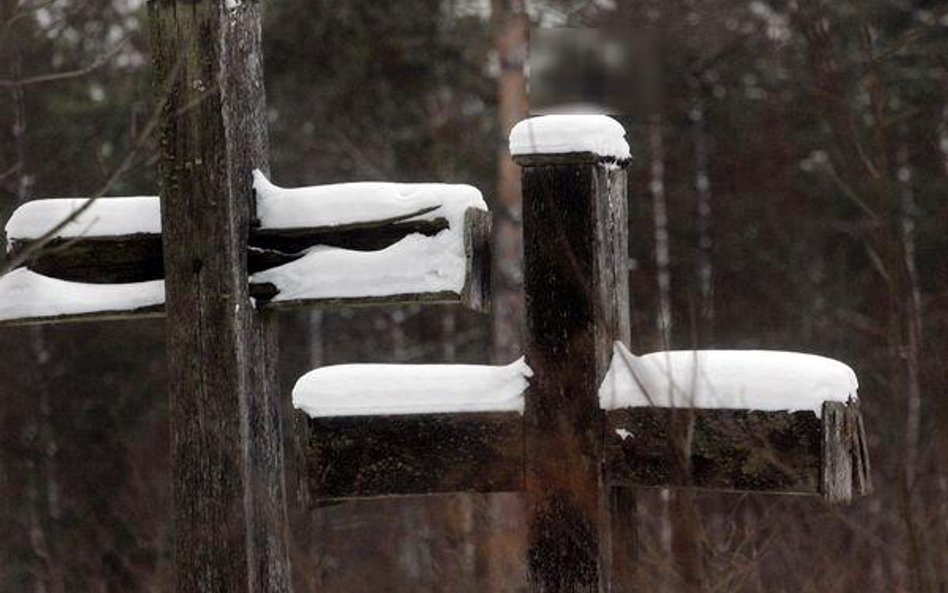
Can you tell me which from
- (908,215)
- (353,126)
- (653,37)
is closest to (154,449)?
(353,126)

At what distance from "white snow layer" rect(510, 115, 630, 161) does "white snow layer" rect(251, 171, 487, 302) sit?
169 millimetres

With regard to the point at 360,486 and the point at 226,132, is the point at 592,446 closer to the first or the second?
the point at 360,486

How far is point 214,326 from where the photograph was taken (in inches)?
120

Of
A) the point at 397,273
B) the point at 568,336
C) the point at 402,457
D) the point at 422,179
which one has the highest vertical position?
the point at 397,273

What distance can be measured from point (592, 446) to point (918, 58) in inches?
596

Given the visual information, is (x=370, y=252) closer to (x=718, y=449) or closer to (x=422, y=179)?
(x=718, y=449)

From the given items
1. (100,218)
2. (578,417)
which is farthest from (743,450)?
(100,218)

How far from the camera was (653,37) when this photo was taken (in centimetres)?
374

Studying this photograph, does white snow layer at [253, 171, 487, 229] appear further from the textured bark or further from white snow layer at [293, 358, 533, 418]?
white snow layer at [293, 358, 533, 418]

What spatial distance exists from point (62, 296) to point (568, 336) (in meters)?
1.08

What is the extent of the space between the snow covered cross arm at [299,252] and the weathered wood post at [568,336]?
0.56 ft

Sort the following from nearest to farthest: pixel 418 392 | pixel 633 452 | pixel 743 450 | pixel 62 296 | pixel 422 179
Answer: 1. pixel 743 450
2. pixel 633 452
3. pixel 418 392
4. pixel 62 296
5. pixel 422 179

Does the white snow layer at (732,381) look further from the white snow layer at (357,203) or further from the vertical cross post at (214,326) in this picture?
the vertical cross post at (214,326)

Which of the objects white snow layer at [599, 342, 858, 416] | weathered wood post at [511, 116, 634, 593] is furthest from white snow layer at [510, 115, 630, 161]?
white snow layer at [599, 342, 858, 416]
